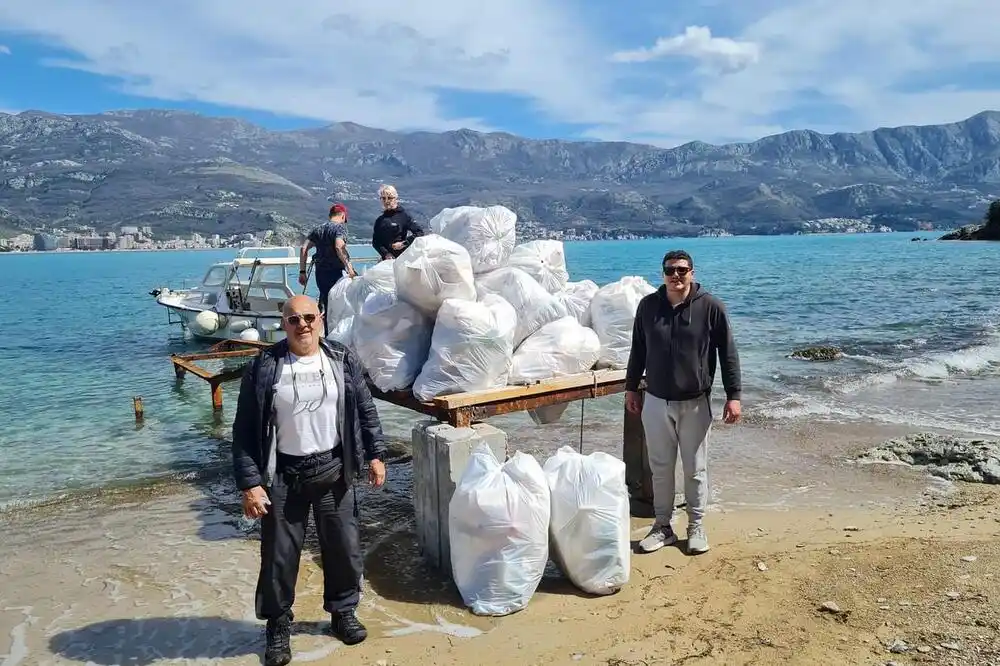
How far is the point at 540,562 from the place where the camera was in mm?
4344

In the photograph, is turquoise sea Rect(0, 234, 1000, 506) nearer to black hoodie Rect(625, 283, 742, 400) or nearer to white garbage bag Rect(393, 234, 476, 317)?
white garbage bag Rect(393, 234, 476, 317)

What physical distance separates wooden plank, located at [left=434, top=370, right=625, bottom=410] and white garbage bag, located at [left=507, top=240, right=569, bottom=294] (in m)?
1.48

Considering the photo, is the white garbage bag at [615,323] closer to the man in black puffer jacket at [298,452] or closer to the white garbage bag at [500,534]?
the white garbage bag at [500,534]

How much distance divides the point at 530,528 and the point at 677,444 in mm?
1411

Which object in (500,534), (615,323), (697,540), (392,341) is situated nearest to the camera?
(500,534)

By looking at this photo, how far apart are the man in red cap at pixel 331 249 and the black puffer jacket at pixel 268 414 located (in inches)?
194

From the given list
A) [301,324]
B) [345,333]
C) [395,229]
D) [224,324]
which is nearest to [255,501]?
[301,324]

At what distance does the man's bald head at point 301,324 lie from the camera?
3.62 meters

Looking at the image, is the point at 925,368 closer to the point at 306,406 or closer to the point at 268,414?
the point at 306,406

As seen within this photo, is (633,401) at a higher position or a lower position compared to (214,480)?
higher

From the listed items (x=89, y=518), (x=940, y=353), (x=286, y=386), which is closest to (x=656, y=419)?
(x=286, y=386)

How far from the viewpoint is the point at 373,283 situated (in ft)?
21.5

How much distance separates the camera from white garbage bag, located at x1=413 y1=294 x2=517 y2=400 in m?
5.32

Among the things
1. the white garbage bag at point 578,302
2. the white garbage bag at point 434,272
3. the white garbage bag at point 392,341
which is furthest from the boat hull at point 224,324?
the white garbage bag at point 434,272
